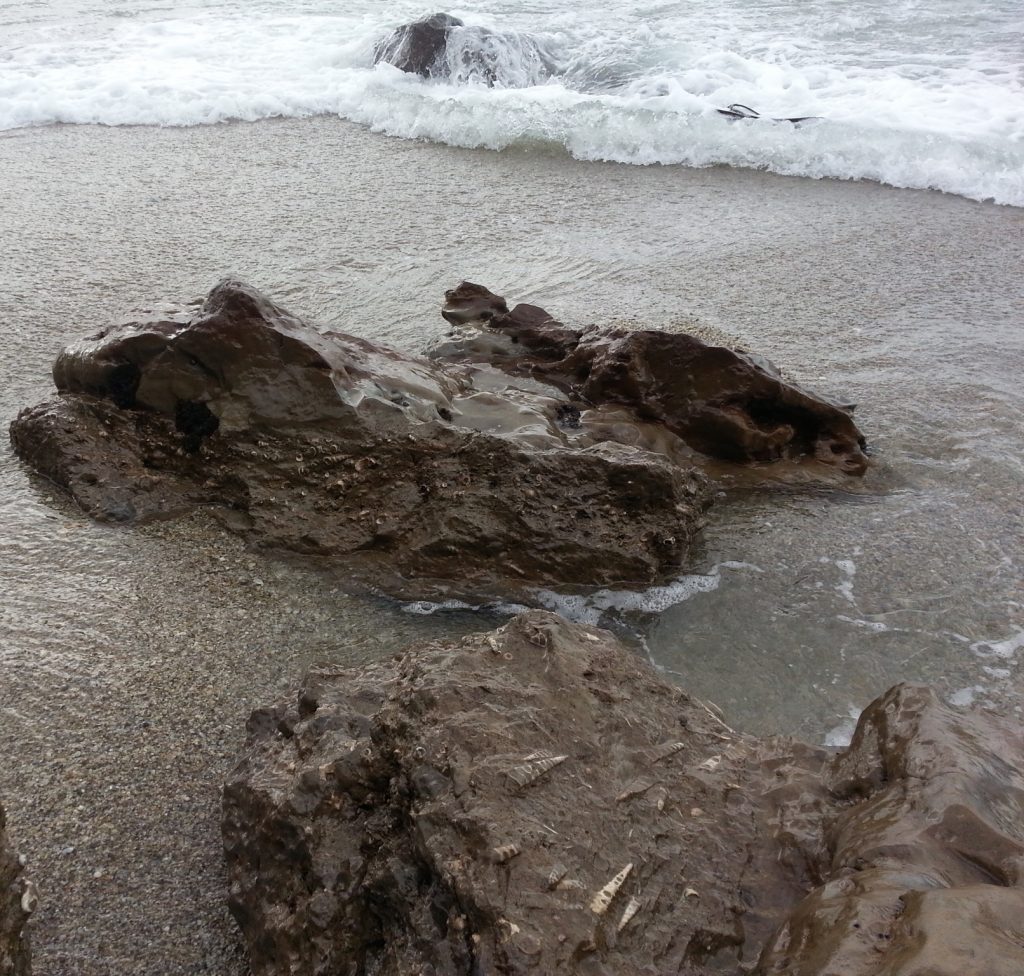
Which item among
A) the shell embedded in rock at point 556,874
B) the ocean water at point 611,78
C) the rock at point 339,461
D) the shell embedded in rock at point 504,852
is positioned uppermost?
→ the ocean water at point 611,78

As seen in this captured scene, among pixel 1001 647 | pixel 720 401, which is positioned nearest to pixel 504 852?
pixel 1001 647

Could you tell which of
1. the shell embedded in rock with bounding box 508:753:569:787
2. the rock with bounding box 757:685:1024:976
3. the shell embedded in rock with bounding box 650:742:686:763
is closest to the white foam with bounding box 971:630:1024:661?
the rock with bounding box 757:685:1024:976

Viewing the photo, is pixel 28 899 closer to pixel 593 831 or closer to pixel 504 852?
pixel 504 852

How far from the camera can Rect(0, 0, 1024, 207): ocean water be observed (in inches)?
277

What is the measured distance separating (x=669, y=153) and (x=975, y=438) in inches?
166

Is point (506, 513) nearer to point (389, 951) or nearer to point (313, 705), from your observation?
point (313, 705)

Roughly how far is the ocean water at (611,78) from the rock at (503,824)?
5861mm

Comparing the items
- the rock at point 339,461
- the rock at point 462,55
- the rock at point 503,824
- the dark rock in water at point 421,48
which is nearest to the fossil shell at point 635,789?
the rock at point 503,824

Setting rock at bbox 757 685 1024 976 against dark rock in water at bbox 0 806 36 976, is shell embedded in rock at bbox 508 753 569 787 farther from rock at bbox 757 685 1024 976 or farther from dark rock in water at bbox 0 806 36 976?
dark rock in water at bbox 0 806 36 976

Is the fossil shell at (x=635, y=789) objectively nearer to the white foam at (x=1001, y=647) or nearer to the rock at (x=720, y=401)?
the white foam at (x=1001, y=647)

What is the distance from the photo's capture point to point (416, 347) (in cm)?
420

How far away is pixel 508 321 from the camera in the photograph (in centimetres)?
405

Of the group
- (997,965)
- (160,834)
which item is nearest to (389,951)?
(160,834)

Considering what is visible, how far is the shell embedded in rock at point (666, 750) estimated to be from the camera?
6.20 feet
